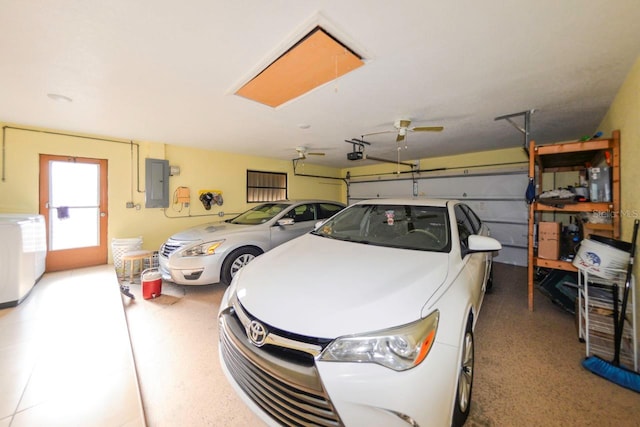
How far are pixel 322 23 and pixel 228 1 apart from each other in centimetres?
59

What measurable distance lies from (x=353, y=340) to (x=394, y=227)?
4.68 feet

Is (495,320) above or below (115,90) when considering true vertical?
below

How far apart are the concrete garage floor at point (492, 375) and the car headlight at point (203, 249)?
2.28 ft

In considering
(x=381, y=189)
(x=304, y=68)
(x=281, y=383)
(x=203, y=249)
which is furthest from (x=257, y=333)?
(x=381, y=189)

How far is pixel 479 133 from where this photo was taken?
4.10 m

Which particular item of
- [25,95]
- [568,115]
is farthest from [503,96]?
[25,95]

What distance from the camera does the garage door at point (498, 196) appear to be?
493 cm

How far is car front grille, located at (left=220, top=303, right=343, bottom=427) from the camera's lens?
3.28ft

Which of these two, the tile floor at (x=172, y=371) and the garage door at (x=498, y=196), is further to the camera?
the garage door at (x=498, y=196)

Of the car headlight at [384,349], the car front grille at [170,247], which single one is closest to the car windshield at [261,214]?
the car front grille at [170,247]

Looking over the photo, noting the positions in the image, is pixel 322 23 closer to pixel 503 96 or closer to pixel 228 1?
pixel 228 1

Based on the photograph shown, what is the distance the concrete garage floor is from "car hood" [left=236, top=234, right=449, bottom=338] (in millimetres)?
844

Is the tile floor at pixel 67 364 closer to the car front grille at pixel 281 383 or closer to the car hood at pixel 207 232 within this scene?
the car front grille at pixel 281 383

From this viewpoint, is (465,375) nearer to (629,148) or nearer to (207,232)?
(629,148)
